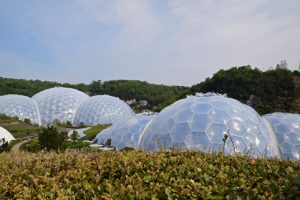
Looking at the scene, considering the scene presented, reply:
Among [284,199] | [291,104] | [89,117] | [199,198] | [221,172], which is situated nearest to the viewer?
[284,199]

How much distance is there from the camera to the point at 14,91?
316 feet

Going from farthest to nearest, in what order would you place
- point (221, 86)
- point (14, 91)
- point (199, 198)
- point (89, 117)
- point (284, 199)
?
point (14, 91)
point (89, 117)
point (221, 86)
point (199, 198)
point (284, 199)

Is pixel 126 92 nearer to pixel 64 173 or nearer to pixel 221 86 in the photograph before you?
pixel 221 86

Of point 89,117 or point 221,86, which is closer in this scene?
point 221,86

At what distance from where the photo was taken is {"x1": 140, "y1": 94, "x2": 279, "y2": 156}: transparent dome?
1521 centimetres

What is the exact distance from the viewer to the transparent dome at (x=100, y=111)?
6188cm

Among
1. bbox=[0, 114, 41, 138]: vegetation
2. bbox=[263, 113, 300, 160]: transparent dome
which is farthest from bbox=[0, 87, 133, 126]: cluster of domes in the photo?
bbox=[263, 113, 300, 160]: transparent dome

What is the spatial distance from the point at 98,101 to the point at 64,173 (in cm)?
6049

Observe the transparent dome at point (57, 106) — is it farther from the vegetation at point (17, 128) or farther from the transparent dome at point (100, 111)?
the vegetation at point (17, 128)

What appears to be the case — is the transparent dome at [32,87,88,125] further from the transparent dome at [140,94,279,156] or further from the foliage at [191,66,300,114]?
the transparent dome at [140,94,279,156]

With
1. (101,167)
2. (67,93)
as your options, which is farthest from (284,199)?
(67,93)

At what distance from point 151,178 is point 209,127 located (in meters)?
11.9

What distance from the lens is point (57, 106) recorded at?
6419cm

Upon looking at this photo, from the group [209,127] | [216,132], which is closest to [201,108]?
[209,127]
